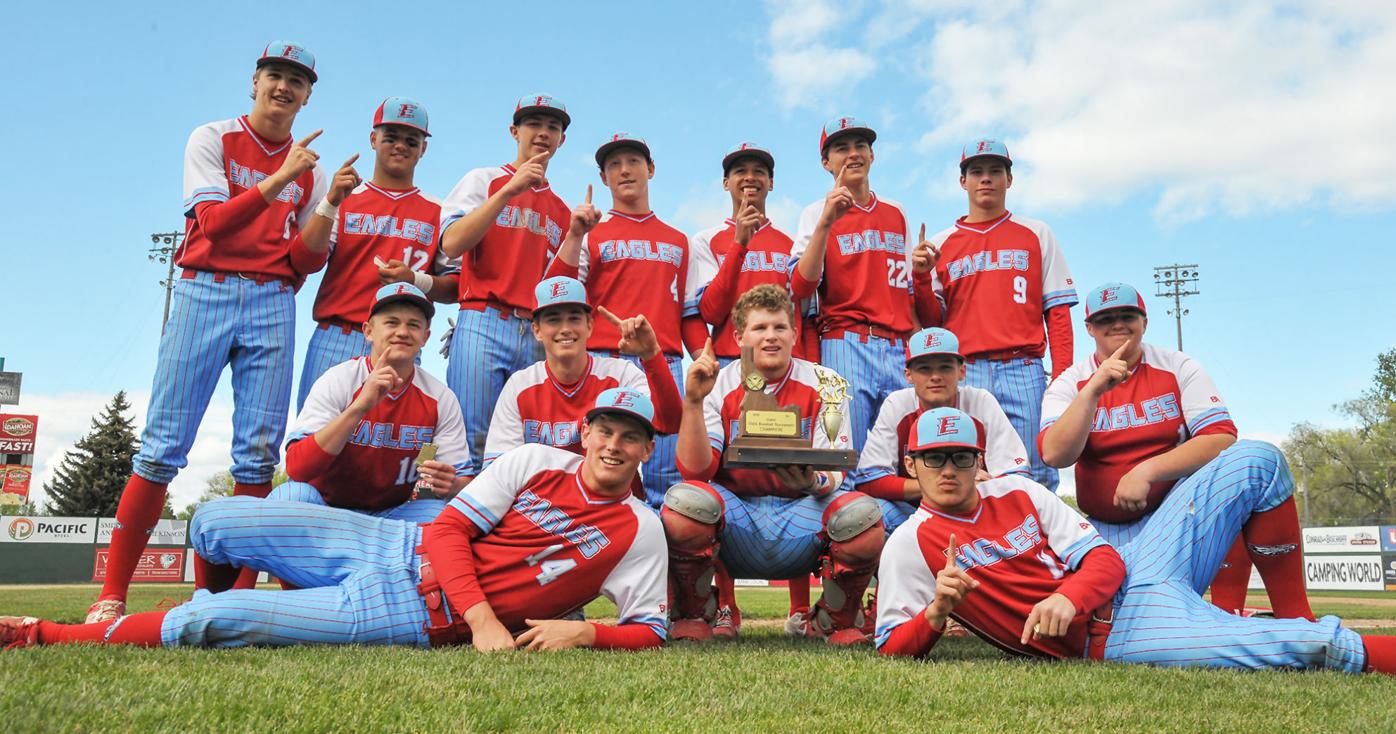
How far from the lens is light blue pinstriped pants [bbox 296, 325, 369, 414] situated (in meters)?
5.51

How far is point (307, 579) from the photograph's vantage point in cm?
408

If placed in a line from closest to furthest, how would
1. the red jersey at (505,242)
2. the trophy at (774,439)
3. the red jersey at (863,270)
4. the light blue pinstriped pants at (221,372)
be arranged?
the trophy at (774,439) → the light blue pinstriped pants at (221,372) → the red jersey at (505,242) → the red jersey at (863,270)

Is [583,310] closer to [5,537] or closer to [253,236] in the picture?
[253,236]

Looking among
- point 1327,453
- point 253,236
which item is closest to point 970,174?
point 253,236

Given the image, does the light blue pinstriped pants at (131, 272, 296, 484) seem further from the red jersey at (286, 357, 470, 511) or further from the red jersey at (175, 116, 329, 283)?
the red jersey at (286, 357, 470, 511)

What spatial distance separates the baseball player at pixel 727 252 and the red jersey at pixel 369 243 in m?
1.64

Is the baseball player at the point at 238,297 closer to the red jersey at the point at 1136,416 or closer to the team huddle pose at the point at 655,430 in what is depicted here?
the team huddle pose at the point at 655,430

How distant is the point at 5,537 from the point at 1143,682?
28317 mm

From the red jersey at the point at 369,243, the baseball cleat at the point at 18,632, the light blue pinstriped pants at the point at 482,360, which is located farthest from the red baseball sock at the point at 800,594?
the baseball cleat at the point at 18,632

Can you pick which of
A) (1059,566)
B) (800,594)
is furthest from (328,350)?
(1059,566)

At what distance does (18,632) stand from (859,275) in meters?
4.56

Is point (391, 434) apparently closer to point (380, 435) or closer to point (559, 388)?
point (380, 435)

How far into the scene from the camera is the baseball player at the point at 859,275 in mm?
5703

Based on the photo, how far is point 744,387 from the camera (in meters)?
4.90
